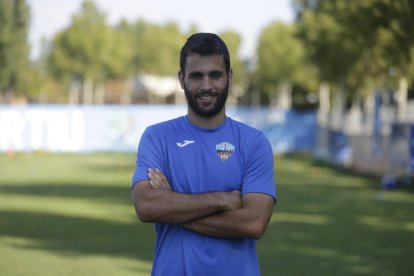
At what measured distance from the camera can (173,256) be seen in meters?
4.42

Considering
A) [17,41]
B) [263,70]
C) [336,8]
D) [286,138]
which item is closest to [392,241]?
[336,8]

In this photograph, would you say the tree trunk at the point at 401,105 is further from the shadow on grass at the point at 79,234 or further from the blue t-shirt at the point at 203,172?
the blue t-shirt at the point at 203,172

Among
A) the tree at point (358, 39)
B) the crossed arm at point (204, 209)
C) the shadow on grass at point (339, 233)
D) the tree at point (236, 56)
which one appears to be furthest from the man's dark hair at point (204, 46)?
the tree at point (236, 56)

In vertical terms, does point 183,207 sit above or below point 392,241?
above

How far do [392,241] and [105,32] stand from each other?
77706mm

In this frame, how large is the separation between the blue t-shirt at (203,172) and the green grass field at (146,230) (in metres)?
6.79

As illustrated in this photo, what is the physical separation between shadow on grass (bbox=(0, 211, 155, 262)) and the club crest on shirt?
26.4 ft

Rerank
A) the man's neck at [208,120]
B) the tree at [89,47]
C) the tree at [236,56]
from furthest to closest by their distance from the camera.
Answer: the tree at [236,56], the tree at [89,47], the man's neck at [208,120]

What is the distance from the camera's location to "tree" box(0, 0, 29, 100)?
302 feet

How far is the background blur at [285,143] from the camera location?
46.1ft

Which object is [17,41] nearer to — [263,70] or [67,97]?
[67,97]

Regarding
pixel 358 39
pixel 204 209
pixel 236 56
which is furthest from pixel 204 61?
pixel 236 56

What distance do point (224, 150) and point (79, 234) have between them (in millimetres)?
11189

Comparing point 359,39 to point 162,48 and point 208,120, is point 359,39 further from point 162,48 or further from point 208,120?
point 162,48
